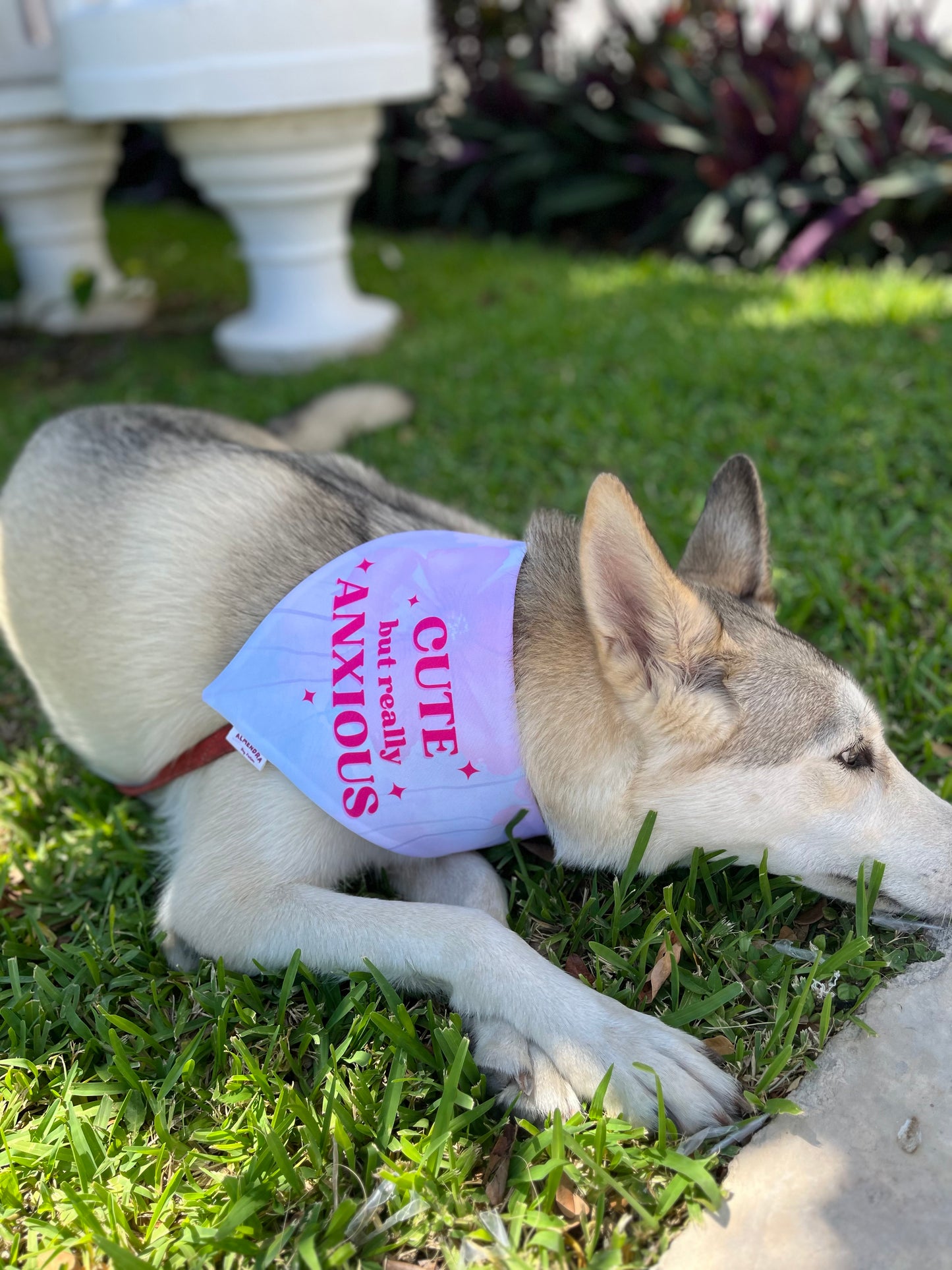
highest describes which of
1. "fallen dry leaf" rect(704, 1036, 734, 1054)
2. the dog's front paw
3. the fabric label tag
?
the fabric label tag

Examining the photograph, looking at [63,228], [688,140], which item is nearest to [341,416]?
[63,228]

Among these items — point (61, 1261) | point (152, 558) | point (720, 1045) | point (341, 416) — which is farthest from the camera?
point (341, 416)

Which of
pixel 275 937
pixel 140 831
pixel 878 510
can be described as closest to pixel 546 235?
pixel 878 510

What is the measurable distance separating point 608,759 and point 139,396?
435cm

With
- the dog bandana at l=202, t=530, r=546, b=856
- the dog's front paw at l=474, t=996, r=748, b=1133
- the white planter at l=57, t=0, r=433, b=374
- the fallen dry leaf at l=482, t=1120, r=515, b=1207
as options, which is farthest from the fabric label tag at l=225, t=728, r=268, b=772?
→ the white planter at l=57, t=0, r=433, b=374

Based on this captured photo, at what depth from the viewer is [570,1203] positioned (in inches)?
71.3

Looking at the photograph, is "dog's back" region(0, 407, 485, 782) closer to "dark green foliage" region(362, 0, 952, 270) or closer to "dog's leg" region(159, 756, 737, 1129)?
A: "dog's leg" region(159, 756, 737, 1129)

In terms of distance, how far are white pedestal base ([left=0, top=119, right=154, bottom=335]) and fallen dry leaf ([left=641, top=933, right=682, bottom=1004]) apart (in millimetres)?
5783

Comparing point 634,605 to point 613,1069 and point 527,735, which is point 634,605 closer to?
point 527,735

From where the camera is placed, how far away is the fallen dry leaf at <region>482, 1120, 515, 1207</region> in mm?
1855

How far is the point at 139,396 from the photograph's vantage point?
225 inches

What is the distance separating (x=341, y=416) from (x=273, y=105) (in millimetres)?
1655

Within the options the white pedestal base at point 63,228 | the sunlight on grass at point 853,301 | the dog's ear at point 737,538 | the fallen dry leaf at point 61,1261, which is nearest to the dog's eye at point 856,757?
the dog's ear at point 737,538

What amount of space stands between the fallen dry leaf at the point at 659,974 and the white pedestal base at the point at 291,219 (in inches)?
183
